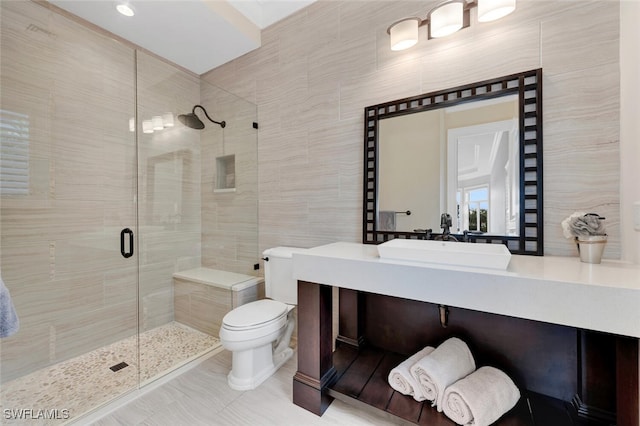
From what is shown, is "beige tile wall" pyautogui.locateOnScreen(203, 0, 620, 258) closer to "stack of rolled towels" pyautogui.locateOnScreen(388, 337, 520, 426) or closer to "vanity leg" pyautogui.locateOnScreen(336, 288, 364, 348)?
"vanity leg" pyautogui.locateOnScreen(336, 288, 364, 348)

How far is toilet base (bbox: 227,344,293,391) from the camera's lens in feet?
5.41

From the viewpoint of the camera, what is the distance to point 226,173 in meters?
2.57

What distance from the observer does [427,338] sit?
1.60 m

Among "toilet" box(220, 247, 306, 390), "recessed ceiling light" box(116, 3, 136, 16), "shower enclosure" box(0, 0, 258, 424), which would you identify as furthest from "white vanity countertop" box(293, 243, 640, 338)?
"recessed ceiling light" box(116, 3, 136, 16)

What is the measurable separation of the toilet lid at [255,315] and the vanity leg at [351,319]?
1.33 feet

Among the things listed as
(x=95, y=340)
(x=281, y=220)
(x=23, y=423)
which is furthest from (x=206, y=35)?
(x=23, y=423)

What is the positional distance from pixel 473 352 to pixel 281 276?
1295mm

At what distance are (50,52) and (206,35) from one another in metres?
1.04

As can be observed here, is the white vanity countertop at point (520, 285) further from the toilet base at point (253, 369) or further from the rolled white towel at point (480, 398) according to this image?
the toilet base at point (253, 369)

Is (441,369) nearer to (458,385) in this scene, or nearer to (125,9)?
(458,385)

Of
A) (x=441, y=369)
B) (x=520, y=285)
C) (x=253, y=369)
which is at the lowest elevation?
(x=253, y=369)

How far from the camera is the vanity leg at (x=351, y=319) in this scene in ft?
5.83

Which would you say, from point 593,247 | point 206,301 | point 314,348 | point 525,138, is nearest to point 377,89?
point 525,138

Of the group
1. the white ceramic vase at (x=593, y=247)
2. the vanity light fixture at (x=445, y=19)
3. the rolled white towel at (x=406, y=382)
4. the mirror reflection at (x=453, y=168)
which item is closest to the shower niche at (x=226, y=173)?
the mirror reflection at (x=453, y=168)
